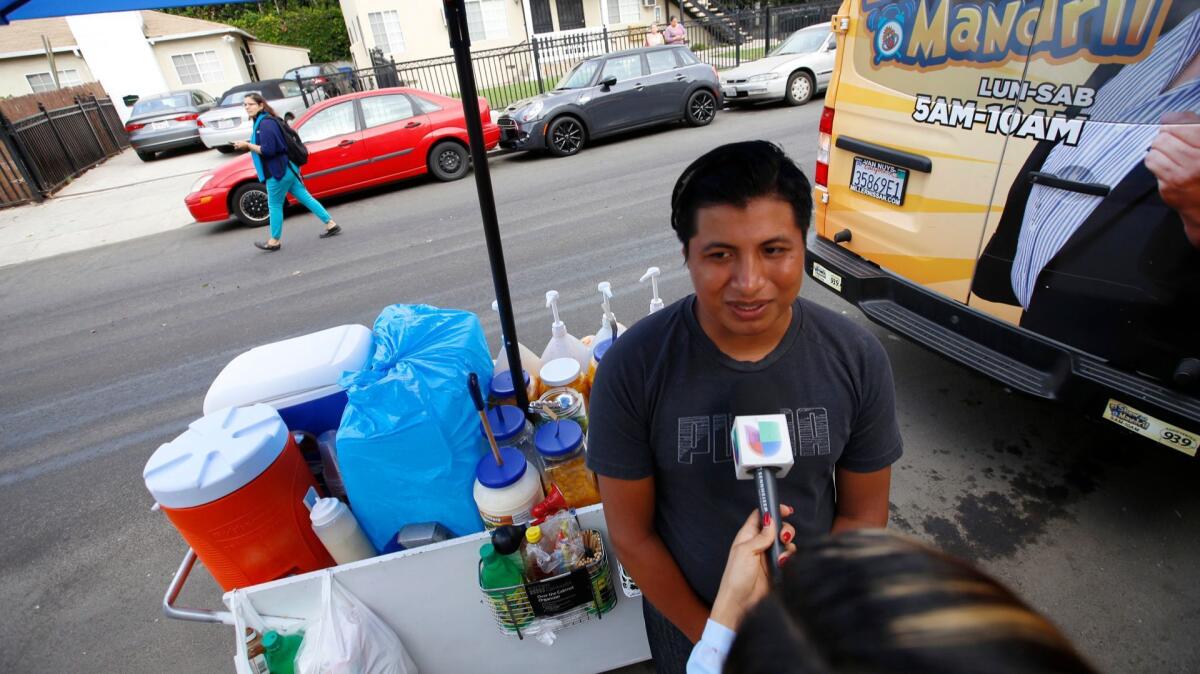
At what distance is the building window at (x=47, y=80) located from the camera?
2634 cm

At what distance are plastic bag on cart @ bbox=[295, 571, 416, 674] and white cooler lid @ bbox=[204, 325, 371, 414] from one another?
0.67 metres

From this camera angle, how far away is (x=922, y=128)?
2793 millimetres

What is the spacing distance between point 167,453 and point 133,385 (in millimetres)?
4061

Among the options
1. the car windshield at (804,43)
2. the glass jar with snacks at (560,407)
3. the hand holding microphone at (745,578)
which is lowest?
the glass jar with snacks at (560,407)

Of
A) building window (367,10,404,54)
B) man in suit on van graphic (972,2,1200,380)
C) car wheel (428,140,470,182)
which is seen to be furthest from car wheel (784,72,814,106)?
building window (367,10,404,54)

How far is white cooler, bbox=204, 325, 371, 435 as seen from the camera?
2012 mm

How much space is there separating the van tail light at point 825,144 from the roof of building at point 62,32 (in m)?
31.6

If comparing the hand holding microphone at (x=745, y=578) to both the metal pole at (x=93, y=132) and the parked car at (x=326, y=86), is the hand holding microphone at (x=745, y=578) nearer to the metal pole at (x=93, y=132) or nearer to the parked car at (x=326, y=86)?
the parked car at (x=326, y=86)

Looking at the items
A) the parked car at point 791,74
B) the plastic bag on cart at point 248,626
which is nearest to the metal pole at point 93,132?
the parked car at point 791,74

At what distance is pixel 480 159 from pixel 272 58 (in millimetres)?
36782

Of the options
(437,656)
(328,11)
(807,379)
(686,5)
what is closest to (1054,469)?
(807,379)

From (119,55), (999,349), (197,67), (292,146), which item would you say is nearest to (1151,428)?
(999,349)

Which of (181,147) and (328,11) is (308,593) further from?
(328,11)

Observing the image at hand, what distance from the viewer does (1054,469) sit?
112 inches
